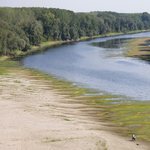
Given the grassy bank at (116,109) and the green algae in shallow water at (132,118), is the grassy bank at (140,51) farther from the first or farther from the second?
the green algae in shallow water at (132,118)

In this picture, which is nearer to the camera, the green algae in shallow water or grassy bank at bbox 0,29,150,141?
the green algae in shallow water

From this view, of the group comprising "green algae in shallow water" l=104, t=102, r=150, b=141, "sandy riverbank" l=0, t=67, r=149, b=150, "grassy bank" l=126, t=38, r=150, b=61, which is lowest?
"green algae in shallow water" l=104, t=102, r=150, b=141

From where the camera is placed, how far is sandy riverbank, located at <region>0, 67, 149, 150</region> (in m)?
24.0

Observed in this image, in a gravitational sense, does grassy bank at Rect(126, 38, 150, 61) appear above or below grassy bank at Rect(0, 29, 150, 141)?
above

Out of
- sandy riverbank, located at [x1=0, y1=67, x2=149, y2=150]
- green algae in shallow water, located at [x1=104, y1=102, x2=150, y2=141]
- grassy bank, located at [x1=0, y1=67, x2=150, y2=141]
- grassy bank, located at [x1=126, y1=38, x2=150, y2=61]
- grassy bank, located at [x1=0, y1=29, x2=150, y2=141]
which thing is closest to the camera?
sandy riverbank, located at [x1=0, y1=67, x2=149, y2=150]

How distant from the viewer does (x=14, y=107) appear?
3400 cm

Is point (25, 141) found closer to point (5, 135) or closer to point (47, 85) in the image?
point (5, 135)

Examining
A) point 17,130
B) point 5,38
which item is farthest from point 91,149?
point 5,38

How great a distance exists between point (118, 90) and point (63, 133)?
2546cm

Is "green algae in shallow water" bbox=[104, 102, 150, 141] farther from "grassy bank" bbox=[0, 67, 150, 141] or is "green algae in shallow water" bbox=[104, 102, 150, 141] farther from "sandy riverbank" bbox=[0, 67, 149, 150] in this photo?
"sandy riverbank" bbox=[0, 67, 149, 150]

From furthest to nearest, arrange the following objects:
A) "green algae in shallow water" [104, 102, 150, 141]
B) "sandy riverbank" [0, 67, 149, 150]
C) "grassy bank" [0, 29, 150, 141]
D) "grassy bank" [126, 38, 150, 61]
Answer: "grassy bank" [126, 38, 150, 61]
"grassy bank" [0, 29, 150, 141]
"green algae in shallow water" [104, 102, 150, 141]
"sandy riverbank" [0, 67, 149, 150]

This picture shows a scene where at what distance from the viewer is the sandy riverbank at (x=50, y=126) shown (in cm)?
2398

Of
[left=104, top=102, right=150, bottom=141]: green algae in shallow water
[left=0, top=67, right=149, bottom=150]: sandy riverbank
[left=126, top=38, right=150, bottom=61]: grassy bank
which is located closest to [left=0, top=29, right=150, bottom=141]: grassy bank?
[left=104, top=102, right=150, bottom=141]: green algae in shallow water

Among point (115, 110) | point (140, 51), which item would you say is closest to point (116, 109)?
point (115, 110)
